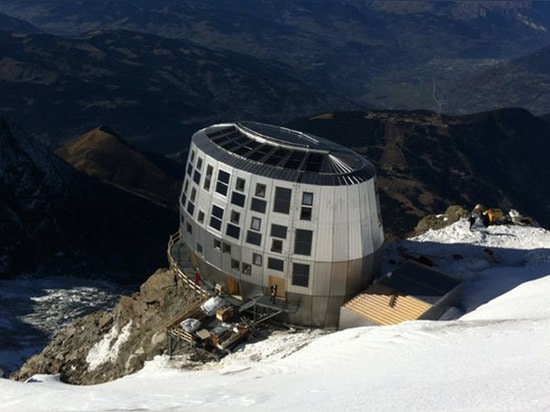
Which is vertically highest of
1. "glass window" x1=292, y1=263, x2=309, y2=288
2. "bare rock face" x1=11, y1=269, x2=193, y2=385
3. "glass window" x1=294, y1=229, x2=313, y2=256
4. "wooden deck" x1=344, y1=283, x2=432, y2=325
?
"glass window" x1=294, y1=229, x2=313, y2=256

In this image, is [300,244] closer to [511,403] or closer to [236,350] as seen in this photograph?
[236,350]

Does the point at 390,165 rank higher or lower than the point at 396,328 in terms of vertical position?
lower

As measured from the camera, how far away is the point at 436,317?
35.1 meters

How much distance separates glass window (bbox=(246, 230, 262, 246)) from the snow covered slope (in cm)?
602

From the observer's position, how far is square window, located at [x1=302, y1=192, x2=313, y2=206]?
1345 inches

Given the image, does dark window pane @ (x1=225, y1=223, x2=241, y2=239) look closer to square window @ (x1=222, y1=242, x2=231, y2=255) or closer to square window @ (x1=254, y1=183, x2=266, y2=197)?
square window @ (x1=222, y1=242, x2=231, y2=255)

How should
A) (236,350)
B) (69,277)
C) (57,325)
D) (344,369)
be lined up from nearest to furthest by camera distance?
1. (344,369)
2. (236,350)
3. (57,325)
4. (69,277)

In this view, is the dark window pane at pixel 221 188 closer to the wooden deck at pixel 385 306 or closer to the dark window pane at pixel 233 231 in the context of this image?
the dark window pane at pixel 233 231

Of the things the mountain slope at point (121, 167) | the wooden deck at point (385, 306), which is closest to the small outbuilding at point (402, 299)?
the wooden deck at point (385, 306)

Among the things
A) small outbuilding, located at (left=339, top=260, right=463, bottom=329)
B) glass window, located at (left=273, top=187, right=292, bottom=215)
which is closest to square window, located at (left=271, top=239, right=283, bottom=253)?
glass window, located at (left=273, top=187, right=292, bottom=215)

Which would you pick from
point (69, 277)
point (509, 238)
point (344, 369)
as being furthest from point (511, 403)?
point (69, 277)

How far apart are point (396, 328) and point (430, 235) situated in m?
21.0

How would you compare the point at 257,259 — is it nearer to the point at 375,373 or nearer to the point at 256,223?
the point at 256,223

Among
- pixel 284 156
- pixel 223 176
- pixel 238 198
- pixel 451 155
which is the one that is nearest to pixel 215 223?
pixel 238 198
